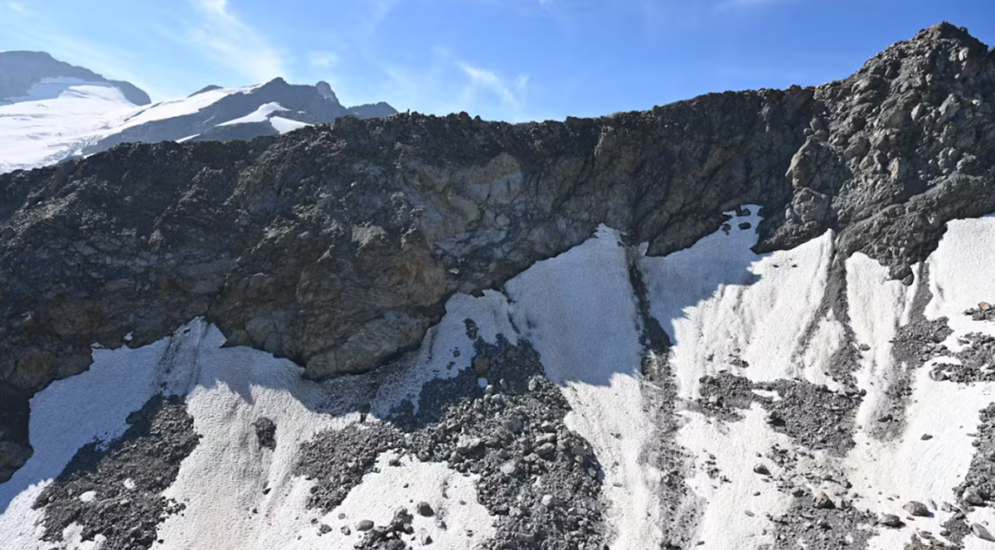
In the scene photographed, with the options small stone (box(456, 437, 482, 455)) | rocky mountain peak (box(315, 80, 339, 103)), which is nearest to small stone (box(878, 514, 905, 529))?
small stone (box(456, 437, 482, 455))

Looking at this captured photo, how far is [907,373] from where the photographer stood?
33.0 metres

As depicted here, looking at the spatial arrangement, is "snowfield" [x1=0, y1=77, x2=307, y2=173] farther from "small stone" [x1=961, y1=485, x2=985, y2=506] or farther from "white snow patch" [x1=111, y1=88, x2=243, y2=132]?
"small stone" [x1=961, y1=485, x2=985, y2=506]

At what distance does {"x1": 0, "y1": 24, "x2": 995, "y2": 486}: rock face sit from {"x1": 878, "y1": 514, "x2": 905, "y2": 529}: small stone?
2077cm

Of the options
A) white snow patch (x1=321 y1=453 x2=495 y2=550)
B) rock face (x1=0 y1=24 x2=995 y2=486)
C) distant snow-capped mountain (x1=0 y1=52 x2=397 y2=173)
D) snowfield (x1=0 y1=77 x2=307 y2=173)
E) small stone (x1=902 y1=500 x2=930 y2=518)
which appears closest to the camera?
small stone (x1=902 y1=500 x2=930 y2=518)

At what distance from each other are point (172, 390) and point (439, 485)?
19842 mm

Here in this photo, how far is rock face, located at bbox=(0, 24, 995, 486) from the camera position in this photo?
39.6 m

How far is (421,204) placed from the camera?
1786 inches

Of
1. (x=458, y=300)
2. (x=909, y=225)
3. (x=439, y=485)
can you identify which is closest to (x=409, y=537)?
(x=439, y=485)

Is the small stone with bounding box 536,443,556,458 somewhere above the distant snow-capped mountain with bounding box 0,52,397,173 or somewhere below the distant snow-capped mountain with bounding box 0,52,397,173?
below

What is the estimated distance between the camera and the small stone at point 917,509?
2534 centimetres

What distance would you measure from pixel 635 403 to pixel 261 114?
135428mm

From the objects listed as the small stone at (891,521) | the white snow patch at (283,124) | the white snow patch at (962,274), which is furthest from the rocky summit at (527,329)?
the white snow patch at (283,124)

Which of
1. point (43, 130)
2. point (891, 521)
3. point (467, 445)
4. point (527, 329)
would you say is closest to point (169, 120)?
point (43, 130)

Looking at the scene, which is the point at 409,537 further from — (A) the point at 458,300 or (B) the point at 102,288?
A: (B) the point at 102,288
